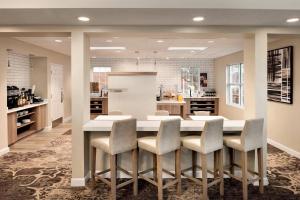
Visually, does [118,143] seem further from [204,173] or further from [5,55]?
[5,55]

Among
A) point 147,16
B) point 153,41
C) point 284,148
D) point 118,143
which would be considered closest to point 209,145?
point 118,143

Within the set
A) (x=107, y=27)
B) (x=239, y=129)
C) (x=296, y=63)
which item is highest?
(x=107, y=27)

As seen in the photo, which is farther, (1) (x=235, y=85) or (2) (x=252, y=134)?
(1) (x=235, y=85)

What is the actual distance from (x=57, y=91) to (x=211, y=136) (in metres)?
7.00

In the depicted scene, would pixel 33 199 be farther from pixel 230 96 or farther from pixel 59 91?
pixel 230 96

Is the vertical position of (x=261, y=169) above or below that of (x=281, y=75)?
Result: below

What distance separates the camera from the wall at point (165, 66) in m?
10.6

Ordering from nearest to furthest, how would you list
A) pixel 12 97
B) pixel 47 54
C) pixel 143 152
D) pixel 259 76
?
pixel 259 76 → pixel 143 152 → pixel 12 97 → pixel 47 54

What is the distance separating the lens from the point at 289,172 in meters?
4.38

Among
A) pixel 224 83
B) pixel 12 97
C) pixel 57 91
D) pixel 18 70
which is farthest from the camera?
pixel 224 83

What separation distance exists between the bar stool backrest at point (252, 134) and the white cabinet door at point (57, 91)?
6860 mm

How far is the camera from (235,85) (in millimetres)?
8836

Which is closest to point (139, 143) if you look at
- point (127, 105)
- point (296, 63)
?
point (127, 105)

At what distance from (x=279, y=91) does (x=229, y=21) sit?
119 inches
